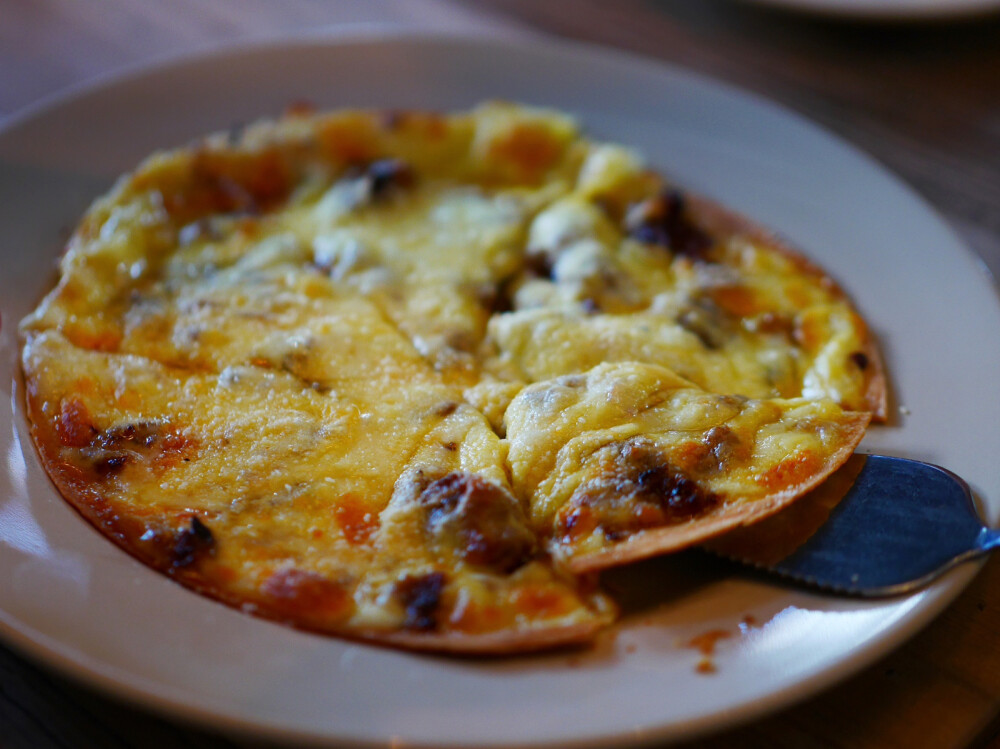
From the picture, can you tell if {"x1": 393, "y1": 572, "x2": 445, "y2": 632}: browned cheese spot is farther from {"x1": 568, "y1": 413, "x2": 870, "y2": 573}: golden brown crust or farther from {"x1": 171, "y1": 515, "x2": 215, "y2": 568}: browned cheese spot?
{"x1": 171, "y1": 515, "x2": 215, "y2": 568}: browned cheese spot

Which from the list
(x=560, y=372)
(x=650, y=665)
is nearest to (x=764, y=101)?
(x=560, y=372)

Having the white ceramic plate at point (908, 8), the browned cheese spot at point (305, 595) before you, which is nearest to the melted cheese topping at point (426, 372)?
the browned cheese spot at point (305, 595)

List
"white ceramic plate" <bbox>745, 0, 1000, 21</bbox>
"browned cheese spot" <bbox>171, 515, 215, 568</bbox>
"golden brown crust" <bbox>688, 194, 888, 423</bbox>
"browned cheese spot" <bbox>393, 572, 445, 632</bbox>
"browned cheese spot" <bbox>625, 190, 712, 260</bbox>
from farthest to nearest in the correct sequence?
"white ceramic plate" <bbox>745, 0, 1000, 21</bbox>
"browned cheese spot" <bbox>625, 190, 712, 260</bbox>
"golden brown crust" <bbox>688, 194, 888, 423</bbox>
"browned cheese spot" <bbox>171, 515, 215, 568</bbox>
"browned cheese spot" <bbox>393, 572, 445, 632</bbox>

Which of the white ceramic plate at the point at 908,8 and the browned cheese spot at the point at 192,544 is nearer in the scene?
the browned cheese spot at the point at 192,544

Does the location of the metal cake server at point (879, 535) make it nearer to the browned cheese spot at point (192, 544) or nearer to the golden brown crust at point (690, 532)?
the golden brown crust at point (690, 532)

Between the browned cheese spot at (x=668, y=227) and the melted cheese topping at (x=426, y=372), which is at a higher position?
the browned cheese spot at (x=668, y=227)

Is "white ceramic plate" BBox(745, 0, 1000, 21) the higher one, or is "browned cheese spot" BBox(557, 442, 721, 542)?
"white ceramic plate" BBox(745, 0, 1000, 21)

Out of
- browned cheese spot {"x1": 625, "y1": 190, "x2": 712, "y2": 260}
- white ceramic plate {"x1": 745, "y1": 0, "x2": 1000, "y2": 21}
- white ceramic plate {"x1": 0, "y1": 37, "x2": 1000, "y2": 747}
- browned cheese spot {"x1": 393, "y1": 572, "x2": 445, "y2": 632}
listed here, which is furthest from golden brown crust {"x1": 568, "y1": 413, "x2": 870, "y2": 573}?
white ceramic plate {"x1": 745, "y1": 0, "x2": 1000, "y2": 21}
